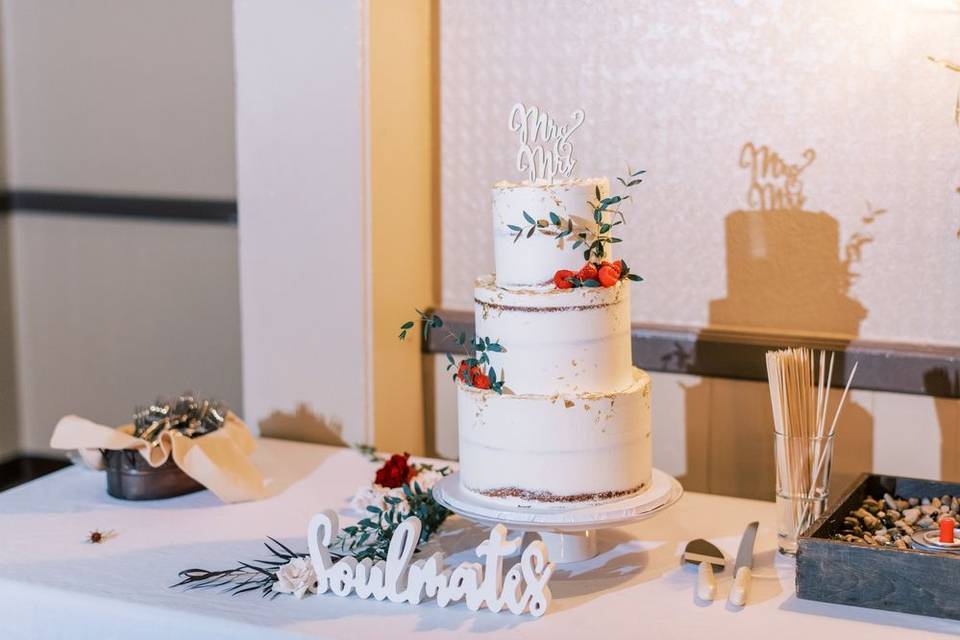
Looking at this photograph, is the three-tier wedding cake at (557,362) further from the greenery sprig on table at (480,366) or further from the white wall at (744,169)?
the white wall at (744,169)

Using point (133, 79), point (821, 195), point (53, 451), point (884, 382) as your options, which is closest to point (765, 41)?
point (821, 195)

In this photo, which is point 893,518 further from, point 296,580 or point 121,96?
point 121,96

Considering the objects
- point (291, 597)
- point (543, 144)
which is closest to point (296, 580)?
point (291, 597)

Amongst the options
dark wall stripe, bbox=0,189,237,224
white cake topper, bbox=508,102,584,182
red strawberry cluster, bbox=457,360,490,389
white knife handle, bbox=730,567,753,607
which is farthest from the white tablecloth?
dark wall stripe, bbox=0,189,237,224

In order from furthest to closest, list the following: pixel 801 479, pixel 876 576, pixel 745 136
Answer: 1. pixel 745 136
2. pixel 801 479
3. pixel 876 576

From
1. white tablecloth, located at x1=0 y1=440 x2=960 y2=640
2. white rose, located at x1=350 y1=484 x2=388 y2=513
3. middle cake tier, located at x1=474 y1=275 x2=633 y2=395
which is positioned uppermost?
middle cake tier, located at x1=474 y1=275 x2=633 y2=395

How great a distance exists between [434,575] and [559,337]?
33 cm

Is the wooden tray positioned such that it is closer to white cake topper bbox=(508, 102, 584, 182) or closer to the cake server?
the cake server

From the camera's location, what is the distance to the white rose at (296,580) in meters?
1.47

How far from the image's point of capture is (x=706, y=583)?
1467 millimetres

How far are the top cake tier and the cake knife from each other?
0.42 m

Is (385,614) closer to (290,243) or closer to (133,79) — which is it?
(290,243)

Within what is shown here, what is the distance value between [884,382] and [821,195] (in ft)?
1.06

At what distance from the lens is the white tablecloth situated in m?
1.38
